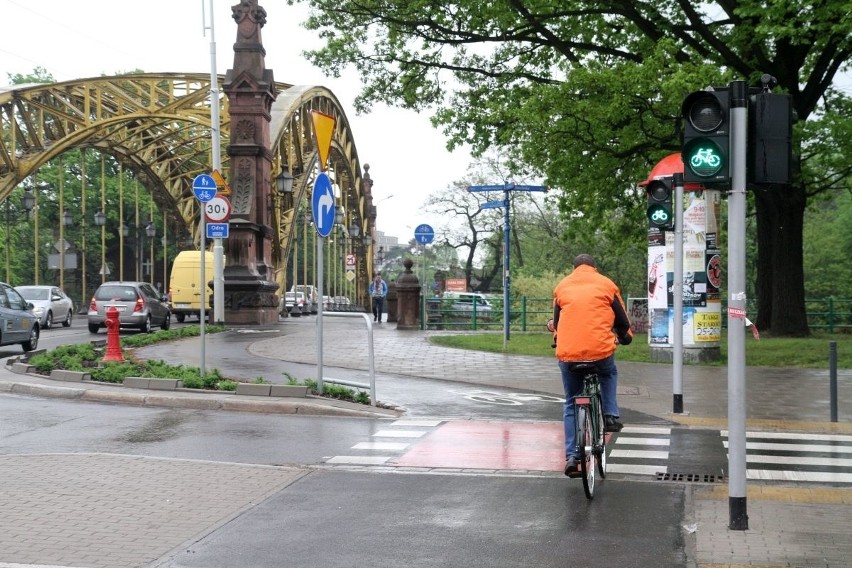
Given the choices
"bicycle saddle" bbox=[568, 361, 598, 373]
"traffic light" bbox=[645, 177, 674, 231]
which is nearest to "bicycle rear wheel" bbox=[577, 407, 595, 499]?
"bicycle saddle" bbox=[568, 361, 598, 373]

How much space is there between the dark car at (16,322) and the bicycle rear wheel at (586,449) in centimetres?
1617

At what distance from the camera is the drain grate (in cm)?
850

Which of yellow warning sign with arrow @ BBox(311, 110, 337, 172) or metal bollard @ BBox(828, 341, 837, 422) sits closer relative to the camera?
metal bollard @ BBox(828, 341, 837, 422)

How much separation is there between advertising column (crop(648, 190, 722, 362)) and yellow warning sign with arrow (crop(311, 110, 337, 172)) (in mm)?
7991

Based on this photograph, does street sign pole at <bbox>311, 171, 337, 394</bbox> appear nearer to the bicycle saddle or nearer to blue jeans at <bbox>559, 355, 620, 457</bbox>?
blue jeans at <bbox>559, 355, 620, 457</bbox>

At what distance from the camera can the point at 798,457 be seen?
9.74 metres

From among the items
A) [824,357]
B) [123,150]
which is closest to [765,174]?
[824,357]

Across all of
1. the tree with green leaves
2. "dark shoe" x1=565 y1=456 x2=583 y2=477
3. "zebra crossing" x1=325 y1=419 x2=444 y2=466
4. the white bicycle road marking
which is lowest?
"zebra crossing" x1=325 y1=419 x2=444 y2=466

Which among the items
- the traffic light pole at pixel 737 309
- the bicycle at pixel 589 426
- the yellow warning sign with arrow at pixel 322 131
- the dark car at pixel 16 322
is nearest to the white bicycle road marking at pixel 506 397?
the yellow warning sign with arrow at pixel 322 131

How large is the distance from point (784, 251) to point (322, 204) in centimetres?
1567

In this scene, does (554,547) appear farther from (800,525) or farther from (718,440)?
(718,440)

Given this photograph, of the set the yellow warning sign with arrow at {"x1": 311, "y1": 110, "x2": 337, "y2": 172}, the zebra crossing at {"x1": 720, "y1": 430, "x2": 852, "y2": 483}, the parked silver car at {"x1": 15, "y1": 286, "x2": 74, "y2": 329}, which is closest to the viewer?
the zebra crossing at {"x1": 720, "y1": 430, "x2": 852, "y2": 483}

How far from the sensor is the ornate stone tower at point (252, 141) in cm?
3625

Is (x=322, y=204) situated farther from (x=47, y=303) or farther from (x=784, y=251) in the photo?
(x=47, y=303)
